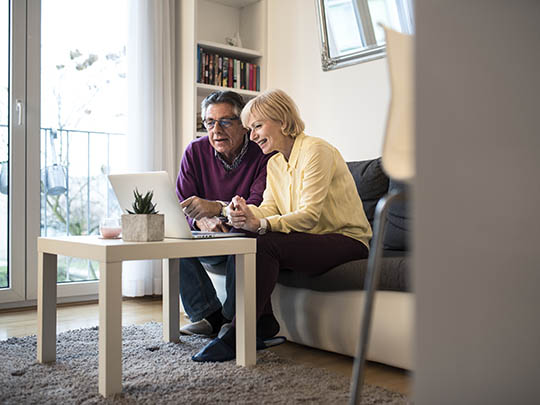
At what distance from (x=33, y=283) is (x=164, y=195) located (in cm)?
167

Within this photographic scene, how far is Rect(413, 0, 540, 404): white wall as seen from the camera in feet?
2.26

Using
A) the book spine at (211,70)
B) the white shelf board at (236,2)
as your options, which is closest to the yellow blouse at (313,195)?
the book spine at (211,70)

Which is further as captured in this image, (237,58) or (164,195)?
(237,58)

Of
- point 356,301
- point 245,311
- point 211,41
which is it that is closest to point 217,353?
point 245,311

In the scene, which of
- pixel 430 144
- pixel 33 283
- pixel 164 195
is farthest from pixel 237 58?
pixel 430 144

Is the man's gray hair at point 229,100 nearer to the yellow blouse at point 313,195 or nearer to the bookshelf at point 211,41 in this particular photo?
the yellow blouse at point 313,195

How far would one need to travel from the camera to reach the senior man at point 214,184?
230 centimetres

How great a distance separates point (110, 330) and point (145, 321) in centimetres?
120

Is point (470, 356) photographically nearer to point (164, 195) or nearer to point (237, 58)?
point (164, 195)

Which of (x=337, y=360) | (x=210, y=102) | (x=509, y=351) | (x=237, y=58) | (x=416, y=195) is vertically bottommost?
(x=337, y=360)

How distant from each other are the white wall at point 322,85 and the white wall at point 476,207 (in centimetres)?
216

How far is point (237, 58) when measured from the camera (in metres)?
3.73

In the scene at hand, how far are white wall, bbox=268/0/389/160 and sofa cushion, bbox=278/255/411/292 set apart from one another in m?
1.06

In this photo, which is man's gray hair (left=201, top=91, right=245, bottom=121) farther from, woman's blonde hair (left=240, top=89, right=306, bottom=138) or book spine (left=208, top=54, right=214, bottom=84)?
book spine (left=208, top=54, right=214, bottom=84)
